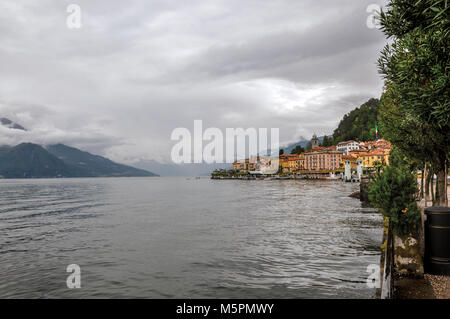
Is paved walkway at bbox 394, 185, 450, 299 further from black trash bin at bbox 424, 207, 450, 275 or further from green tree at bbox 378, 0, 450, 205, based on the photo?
green tree at bbox 378, 0, 450, 205

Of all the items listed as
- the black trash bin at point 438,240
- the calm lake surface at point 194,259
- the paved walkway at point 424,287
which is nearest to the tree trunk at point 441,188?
the calm lake surface at point 194,259

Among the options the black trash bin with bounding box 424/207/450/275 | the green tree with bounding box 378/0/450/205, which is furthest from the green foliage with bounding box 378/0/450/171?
the black trash bin with bounding box 424/207/450/275

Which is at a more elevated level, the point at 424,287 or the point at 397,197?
the point at 397,197

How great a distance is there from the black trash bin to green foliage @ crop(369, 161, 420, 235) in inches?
27.5

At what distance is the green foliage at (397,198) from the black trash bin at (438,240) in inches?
27.5

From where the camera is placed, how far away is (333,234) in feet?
74.9

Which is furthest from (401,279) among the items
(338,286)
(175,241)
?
(175,241)

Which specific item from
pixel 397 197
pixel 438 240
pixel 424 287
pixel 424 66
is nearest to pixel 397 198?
pixel 397 197

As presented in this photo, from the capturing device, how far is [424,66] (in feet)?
37.1

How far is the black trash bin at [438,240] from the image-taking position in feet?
31.8

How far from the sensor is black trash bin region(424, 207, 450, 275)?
9703 mm

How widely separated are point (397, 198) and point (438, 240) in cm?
214

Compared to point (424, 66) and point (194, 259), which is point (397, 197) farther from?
point (194, 259)

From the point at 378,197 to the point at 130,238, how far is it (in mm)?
17996
